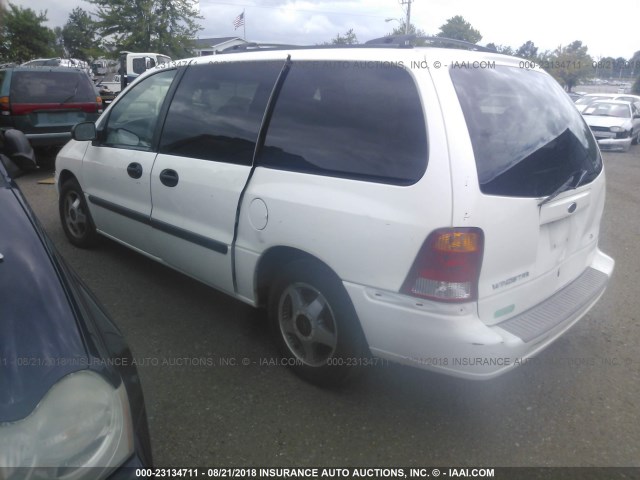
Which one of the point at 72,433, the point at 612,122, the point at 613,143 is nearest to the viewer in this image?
the point at 72,433

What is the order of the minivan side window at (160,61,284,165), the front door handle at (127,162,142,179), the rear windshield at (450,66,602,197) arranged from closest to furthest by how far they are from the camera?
the rear windshield at (450,66,602,197) < the minivan side window at (160,61,284,165) < the front door handle at (127,162,142,179)

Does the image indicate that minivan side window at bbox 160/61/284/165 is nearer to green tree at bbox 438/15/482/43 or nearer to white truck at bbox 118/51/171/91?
white truck at bbox 118/51/171/91

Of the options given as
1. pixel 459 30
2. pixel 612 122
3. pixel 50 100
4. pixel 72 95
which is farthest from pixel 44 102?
pixel 459 30

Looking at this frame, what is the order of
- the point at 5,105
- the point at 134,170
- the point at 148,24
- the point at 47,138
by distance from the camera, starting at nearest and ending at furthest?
the point at 134,170 → the point at 5,105 → the point at 47,138 → the point at 148,24

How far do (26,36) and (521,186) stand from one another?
41.1m

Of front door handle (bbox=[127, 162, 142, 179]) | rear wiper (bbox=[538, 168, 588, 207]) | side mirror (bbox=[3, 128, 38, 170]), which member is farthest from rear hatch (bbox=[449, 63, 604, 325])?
front door handle (bbox=[127, 162, 142, 179])

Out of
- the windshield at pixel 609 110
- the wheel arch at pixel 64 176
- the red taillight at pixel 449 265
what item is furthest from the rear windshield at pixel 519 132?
the windshield at pixel 609 110

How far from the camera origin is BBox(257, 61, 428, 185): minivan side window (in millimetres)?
2301

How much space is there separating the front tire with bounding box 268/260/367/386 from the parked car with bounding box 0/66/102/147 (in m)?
7.49

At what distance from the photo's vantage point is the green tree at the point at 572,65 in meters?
31.9

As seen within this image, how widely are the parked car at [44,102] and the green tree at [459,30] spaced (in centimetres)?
3068

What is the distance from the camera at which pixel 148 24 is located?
3066 centimetres

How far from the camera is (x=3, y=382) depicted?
1.32 metres

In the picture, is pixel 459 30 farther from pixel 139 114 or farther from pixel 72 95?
pixel 139 114
